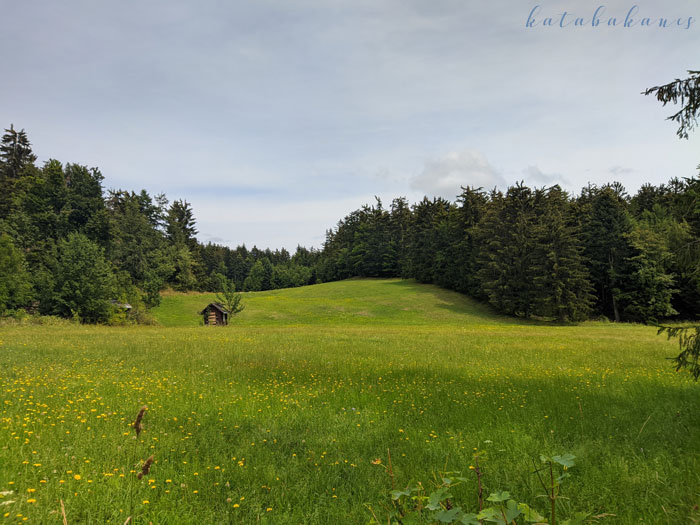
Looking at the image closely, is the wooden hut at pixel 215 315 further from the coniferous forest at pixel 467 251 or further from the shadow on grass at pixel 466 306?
the shadow on grass at pixel 466 306

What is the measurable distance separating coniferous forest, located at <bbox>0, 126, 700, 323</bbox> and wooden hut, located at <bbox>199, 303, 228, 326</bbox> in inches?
289

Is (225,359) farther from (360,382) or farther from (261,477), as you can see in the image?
Answer: (261,477)

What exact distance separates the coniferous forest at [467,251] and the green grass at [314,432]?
2763 centimetres

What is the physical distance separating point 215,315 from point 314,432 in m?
38.4

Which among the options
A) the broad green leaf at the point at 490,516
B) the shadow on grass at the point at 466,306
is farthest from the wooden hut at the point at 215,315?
the broad green leaf at the point at 490,516

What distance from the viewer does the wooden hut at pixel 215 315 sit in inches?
1624

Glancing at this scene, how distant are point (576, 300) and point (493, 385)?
40413 millimetres

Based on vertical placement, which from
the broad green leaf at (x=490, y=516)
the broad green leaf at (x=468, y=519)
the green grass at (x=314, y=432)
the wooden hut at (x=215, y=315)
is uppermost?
the broad green leaf at (x=490, y=516)

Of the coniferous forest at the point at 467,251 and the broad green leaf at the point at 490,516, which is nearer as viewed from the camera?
the broad green leaf at the point at 490,516

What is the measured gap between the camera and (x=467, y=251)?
193 ft

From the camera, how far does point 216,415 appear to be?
285 inches

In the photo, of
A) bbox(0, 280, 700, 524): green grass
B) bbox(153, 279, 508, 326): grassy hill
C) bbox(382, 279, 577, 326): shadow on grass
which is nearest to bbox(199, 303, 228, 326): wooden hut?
bbox(153, 279, 508, 326): grassy hill

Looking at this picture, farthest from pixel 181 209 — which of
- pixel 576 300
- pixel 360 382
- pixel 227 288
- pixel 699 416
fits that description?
pixel 699 416

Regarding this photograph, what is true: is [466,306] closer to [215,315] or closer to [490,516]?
[215,315]
